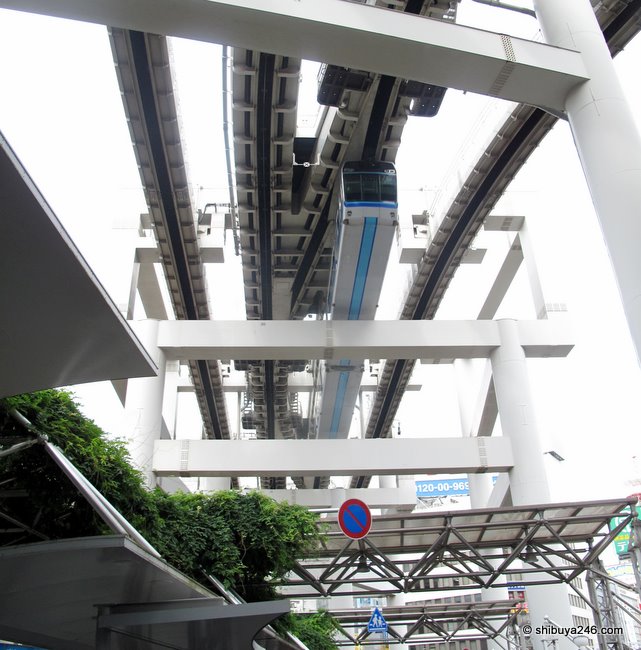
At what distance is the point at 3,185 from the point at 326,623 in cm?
1833

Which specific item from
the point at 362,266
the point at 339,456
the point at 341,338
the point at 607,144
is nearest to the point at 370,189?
the point at 362,266

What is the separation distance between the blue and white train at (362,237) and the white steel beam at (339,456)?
402 cm

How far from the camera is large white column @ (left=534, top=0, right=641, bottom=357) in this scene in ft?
29.0

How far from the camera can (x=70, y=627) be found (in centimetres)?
741

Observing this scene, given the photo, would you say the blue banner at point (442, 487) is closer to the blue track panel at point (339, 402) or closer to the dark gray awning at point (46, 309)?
the blue track panel at point (339, 402)

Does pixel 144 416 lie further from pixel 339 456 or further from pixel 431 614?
pixel 431 614

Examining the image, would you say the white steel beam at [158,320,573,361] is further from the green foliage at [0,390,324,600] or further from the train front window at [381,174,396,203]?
the green foliage at [0,390,324,600]

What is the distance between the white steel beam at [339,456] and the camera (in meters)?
18.1

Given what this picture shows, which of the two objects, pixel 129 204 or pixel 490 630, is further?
pixel 490 630

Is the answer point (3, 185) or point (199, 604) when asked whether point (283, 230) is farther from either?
point (3, 185)

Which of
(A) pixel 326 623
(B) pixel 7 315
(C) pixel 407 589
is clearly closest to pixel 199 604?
(B) pixel 7 315

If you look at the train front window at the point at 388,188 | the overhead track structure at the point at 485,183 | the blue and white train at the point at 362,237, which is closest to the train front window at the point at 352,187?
the blue and white train at the point at 362,237

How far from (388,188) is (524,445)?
8.03 m

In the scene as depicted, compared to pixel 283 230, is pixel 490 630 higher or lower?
lower
